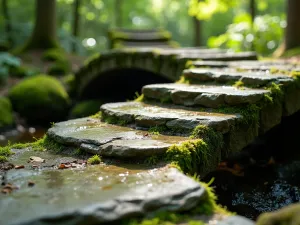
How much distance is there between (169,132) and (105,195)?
5.31 ft

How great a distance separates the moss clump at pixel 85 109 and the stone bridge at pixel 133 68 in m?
0.57

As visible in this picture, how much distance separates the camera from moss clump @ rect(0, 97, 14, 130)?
36.0 feet

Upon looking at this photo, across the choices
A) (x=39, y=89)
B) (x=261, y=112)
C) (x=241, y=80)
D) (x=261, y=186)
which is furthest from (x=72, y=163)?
(x=39, y=89)

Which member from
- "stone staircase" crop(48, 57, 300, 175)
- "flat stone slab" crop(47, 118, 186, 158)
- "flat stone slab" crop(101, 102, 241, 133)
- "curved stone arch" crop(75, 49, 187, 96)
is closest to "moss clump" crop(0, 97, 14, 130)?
"curved stone arch" crop(75, 49, 187, 96)

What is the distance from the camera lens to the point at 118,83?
13750 millimetres

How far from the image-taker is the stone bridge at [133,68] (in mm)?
8812

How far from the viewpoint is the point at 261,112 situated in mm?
5012

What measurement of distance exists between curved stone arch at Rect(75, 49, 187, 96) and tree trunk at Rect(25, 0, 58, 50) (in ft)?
14.8

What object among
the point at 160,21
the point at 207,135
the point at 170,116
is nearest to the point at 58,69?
the point at 170,116

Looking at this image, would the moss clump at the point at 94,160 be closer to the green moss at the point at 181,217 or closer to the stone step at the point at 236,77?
the green moss at the point at 181,217

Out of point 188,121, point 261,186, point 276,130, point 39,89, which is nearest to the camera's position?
point 188,121

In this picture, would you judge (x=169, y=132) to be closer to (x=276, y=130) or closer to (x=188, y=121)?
(x=188, y=121)

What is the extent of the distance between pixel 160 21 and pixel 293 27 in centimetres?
3328

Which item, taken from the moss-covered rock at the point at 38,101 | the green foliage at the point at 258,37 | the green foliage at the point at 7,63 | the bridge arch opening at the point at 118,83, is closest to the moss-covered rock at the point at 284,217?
the bridge arch opening at the point at 118,83
